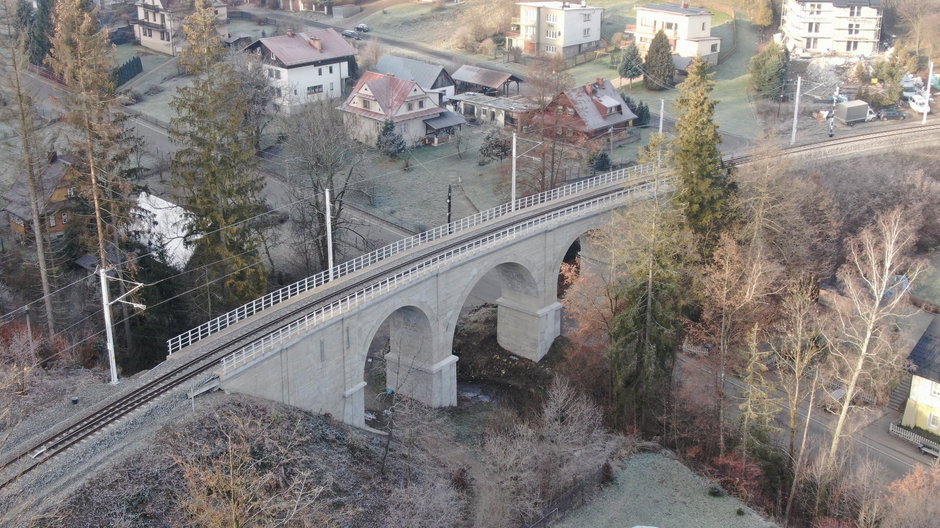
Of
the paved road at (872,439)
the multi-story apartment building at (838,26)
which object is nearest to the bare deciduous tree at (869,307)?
the paved road at (872,439)

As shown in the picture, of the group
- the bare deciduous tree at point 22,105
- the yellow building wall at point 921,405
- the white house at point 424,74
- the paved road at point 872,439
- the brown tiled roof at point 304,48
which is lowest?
the paved road at point 872,439

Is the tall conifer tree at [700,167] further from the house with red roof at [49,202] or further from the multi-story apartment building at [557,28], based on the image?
the multi-story apartment building at [557,28]

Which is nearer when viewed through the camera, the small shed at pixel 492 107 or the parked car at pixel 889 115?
the parked car at pixel 889 115

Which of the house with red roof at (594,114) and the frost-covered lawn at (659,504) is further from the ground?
the house with red roof at (594,114)

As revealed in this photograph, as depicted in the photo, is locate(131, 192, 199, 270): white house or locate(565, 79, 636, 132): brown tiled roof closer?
locate(131, 192, 199, 270): white house

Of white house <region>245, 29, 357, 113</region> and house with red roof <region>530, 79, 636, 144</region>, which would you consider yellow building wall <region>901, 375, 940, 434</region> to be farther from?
white house <region>245, 29, 357, 113</region>

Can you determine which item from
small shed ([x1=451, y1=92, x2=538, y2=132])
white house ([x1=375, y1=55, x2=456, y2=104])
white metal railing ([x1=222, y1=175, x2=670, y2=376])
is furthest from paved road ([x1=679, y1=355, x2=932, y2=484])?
white house ([x1=375, y1=55, x2=456, y2=104])

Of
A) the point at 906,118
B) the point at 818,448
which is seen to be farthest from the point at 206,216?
the point at 906,118
